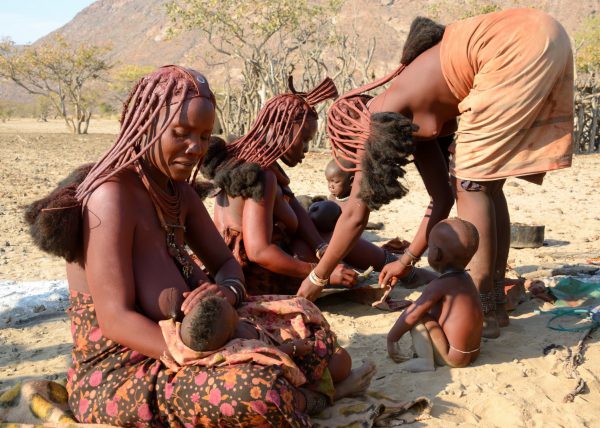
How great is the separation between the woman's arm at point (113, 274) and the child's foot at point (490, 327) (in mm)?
1905

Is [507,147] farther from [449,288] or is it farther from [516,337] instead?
[516,337]

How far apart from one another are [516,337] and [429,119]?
1255 millimetres

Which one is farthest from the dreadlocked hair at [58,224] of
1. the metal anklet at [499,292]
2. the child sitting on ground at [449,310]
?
the metal anklet at [499,292]

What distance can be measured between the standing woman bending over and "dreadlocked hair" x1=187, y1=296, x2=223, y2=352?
1.38 meters

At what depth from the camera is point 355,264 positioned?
480 centimetres

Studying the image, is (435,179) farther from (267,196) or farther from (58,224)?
(58,224)

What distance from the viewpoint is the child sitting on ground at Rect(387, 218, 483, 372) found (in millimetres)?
3166

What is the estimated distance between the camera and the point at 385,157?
3.40 m

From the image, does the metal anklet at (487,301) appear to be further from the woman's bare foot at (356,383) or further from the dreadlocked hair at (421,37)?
the dreadlocked hair at (421,37)

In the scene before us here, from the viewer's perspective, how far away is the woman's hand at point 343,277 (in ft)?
13.7

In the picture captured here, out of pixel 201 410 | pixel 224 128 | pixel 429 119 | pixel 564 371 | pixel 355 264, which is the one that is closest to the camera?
pixel 201 410

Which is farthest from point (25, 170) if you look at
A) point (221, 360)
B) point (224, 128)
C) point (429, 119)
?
point (221, 360)

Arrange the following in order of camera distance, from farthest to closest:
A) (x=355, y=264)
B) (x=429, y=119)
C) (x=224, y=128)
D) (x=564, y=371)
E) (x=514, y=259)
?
(x=224, y=128) < (x=514, y=259) < (x=355, y=264) < (x=429, y=119) < (x=564, y=371)

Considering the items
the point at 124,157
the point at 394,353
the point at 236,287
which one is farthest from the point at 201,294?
the point at 394,353
